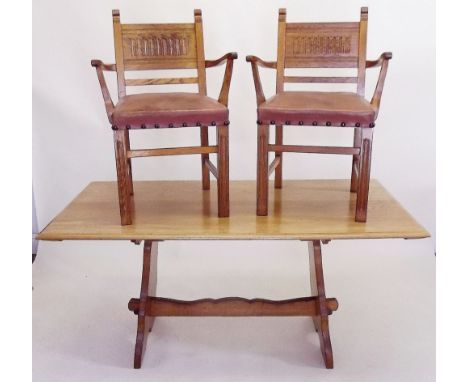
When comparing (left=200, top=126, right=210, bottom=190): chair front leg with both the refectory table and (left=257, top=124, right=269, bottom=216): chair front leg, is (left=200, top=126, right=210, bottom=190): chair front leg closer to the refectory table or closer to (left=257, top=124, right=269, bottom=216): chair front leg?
the refectory table

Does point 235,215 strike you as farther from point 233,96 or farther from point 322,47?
point 233,96

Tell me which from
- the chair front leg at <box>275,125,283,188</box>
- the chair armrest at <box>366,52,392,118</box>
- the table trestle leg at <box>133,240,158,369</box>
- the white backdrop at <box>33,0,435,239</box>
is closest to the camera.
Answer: the chair armrest at <box>366,52,392,118</box>

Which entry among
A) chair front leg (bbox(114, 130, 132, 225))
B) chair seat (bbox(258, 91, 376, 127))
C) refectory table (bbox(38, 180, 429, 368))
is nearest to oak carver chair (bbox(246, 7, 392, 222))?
chair seat (bbox(258, 91, 376, 127))

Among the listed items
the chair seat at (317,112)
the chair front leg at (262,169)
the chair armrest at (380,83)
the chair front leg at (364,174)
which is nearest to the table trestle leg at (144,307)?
the chair front leg at (262,169)

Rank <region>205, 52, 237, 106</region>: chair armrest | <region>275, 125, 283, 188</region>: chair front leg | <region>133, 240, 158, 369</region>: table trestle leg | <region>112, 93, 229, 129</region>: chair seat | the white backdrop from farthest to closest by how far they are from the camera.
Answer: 1. the white backdrop
2. <region>275, 125, 283, 188</region>: chair front leg
3. <region>133, 240, 158, 369</region>: table trestle leg
4. <region>205, 52, 237, 106</region>: chair armrest
5. <region>112, 93, 229, 129</region>: chair seat

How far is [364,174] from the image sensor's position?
239cm

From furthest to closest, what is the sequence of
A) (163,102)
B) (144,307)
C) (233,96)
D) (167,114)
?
(233,96)
(144,307)
(163,102)
(167,114)

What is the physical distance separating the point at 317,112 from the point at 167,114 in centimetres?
60

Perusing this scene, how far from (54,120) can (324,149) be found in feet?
6.31

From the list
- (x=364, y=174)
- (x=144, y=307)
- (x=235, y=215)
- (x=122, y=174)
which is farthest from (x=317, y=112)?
(x=144, y=307)

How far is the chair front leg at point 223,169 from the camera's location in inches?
94.6

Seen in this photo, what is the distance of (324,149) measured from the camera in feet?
7.91

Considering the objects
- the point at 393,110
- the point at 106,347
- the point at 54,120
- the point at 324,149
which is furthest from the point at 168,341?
the point at 393,110

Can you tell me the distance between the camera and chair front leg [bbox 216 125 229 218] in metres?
2.40
